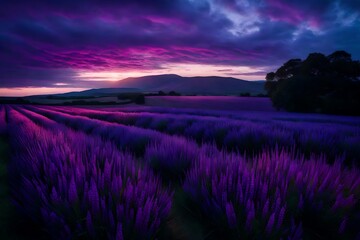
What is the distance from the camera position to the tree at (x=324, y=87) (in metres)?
20.9

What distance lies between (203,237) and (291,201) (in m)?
0.52

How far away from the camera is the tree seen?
68.7 ft

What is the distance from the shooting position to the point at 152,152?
91.1 inches

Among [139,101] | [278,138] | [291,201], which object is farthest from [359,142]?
[139,101]

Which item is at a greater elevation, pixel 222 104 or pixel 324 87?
pixel 324 87

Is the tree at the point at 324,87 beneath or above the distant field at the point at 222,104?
above

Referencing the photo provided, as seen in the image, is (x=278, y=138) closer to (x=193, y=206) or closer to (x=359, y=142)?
(x=359, y=142)

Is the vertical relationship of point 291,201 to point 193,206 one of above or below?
above

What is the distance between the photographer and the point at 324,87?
23047 millimetres

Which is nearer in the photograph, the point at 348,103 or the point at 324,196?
the point at 324,196

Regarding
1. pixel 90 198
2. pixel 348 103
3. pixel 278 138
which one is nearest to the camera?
pixel 90 198

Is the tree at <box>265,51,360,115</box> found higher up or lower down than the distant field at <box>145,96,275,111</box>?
higher up

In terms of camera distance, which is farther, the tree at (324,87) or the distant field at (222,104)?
the distant field at (222,104)

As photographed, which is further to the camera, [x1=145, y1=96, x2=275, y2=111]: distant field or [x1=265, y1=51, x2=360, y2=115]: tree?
[x1=145, y1=96, x2=275, y2=111]: distant field
